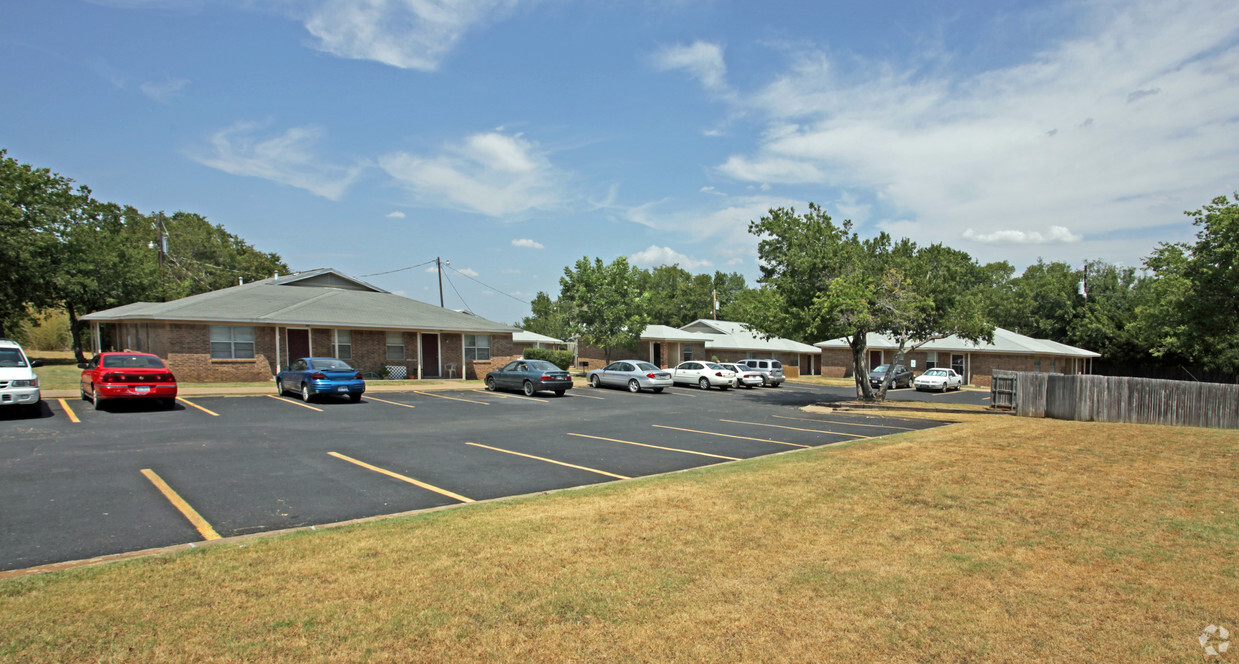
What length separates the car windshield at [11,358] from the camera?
1458 cm

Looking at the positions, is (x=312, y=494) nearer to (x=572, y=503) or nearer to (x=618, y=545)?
(x=572, y=503)

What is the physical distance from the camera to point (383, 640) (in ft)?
13.0

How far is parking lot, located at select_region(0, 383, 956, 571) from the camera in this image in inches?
270

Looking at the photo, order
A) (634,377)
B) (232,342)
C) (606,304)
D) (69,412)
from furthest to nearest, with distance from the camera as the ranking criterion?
(606,304) → (634,377) → (232,342) → (69,412)

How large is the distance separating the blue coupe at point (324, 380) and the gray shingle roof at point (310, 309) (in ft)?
22.6

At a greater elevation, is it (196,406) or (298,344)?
(298,344)

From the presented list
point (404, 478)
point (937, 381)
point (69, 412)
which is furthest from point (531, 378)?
point (937, 381)

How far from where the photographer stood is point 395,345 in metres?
30.2

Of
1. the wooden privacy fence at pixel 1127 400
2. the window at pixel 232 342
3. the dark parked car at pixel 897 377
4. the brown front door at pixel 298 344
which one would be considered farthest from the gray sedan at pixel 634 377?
the dark parked car at pixel 897 377

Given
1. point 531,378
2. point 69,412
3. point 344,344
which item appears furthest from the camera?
point 344,344

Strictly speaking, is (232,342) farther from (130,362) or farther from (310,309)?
(130,362)

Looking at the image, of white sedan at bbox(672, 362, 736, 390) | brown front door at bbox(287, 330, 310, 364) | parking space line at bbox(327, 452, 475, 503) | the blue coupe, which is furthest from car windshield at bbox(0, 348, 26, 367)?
white sedan at bbox(672, 362, 736, 390)

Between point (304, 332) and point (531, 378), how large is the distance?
1122cm

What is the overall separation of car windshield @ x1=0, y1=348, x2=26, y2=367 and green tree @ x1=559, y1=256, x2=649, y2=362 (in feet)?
106
